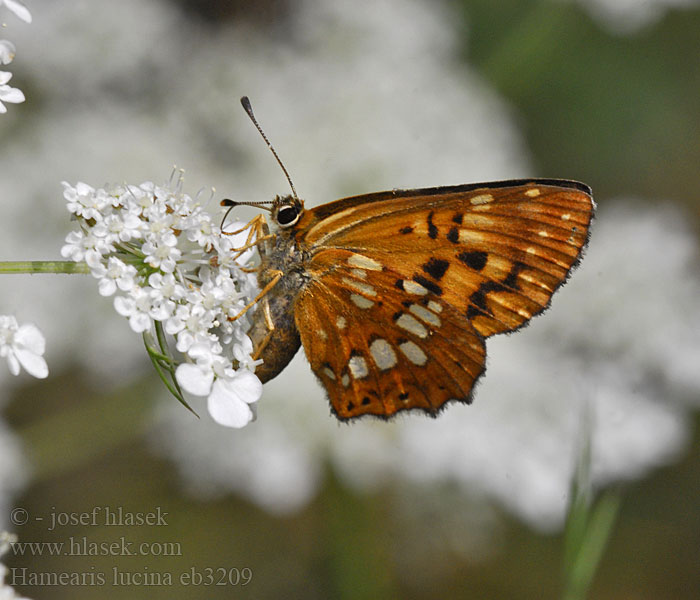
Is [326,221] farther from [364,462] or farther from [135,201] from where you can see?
[364,462]

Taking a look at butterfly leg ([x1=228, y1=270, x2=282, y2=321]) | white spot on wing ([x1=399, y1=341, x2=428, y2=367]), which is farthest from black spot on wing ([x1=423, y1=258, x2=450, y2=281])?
butterfly leg ([x1=228, y1=270, x2=282, y2=321])

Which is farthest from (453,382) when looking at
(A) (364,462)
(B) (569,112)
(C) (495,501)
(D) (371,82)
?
(B) (569,112)

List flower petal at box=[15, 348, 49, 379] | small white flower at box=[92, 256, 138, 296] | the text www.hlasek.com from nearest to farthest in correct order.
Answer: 1. flower petal at box=[15, 348, 49, 379]
2. small white flower at box=[92, 256, 138, 296]
3. the text www.hlasek.com

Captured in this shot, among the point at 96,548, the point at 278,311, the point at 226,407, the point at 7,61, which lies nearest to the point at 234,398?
the point at 226,407

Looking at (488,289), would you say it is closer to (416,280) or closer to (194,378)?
(416,280)

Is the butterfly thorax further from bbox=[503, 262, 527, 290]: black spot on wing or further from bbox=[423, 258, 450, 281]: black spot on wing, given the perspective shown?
bbox=[503, 262, 527, 290]: black spot on wing

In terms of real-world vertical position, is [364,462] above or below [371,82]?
below

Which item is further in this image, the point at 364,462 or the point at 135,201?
the point at 364,462
